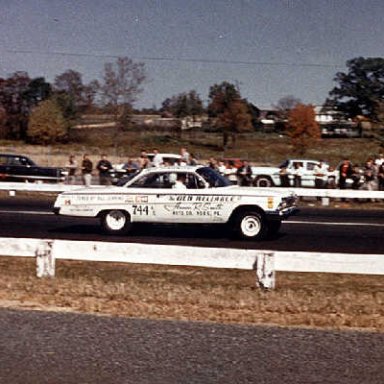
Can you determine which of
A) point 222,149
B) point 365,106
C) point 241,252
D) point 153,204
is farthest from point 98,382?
point 365,106

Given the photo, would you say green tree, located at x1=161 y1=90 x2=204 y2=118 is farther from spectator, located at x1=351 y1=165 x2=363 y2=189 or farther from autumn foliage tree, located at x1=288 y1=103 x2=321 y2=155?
spectator, located at x1=351 y1=165 x2=363 y2=189

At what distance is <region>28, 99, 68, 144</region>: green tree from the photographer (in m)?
58.7

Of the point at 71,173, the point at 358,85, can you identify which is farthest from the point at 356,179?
the point at 358,85

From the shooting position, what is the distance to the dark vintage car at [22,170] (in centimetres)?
3334

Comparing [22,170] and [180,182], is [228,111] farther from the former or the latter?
[180,182]

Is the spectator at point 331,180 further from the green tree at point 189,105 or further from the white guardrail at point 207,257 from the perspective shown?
the green tree at point 189,105

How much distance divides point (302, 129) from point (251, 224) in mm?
44662

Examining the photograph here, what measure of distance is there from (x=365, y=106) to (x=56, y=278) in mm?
78499

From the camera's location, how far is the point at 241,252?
33.5 ft

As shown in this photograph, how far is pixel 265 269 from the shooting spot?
9969 millimetres

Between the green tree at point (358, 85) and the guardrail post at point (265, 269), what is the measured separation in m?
78.2

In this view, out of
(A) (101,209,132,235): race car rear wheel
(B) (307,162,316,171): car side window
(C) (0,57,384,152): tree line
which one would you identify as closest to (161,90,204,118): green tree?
(C) (0,57,384,152): tree line

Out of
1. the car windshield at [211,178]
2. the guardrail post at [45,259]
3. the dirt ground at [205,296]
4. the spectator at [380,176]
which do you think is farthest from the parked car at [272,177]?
the guardrail post at [45,259]

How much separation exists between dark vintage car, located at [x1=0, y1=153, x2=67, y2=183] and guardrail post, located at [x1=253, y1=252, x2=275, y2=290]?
78.5 ft
